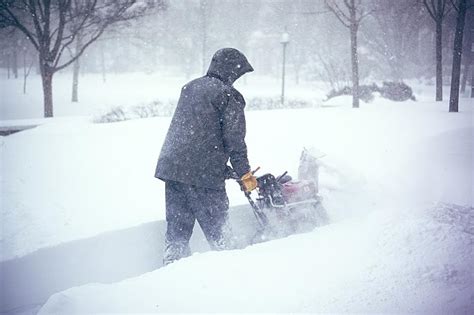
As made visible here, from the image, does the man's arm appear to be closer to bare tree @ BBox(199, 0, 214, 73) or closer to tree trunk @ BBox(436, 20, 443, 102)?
tree trunk @ BBox(436, 20, 443, 102)

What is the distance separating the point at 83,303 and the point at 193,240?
277 cm

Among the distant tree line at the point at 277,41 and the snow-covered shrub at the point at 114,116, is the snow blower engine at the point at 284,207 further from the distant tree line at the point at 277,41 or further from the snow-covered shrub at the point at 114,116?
the distant tree line at the point at 277,41

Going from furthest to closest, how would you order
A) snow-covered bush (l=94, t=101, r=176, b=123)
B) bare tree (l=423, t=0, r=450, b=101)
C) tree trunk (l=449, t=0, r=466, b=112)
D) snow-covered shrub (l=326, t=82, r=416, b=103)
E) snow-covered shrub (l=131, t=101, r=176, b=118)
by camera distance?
snow-covered shrub (l=326, t=82, r=416, b=103)
bare tree (l=423, t=0, r=450, b=101)
snow-covered shrub (l=131, t=101, r=176, b=118)
snow-covered bush (l=94, t=101, r=176, b=123)
tree trunk (l=449, t=0, r=466, b=112)

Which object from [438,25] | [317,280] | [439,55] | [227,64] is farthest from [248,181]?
[439,55]

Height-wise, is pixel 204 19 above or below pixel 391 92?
above

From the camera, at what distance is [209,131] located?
10.4ft

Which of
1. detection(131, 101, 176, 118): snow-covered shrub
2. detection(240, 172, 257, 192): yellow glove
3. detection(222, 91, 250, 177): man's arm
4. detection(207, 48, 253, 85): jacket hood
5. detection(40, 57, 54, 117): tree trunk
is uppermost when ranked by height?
detection(40, 57, 54, 117): tree trunk

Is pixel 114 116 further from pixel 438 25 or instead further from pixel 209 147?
pixel 438 25

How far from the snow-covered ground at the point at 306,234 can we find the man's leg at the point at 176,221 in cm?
84

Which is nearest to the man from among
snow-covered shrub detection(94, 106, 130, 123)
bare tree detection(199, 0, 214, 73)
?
snow-covered shrub detection(94, 106, 130, 123)

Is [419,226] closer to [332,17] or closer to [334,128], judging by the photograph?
[334,128]

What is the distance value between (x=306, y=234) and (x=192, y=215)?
1179mm

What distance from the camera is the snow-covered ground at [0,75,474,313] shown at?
205 centimetres

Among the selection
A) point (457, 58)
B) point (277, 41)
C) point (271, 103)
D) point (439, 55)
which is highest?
point (277, 41)
